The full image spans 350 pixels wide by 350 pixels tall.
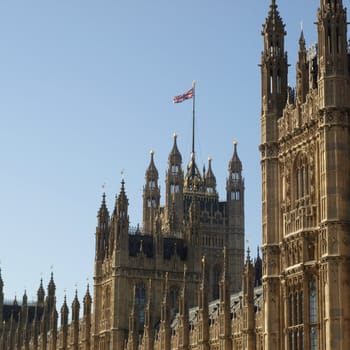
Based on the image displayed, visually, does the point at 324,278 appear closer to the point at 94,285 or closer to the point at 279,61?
the point at 279,61

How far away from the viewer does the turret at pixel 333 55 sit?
175ft

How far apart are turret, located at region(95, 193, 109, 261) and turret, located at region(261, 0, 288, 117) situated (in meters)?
48.9

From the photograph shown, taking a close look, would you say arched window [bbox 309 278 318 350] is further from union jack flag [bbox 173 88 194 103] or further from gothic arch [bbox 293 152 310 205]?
union jack flag [bbox 173 88 194 103]

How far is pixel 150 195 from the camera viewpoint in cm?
18238

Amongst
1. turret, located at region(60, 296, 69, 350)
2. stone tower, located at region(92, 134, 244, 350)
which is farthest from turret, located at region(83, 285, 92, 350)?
turret, located at region(60, 296, 69, 350)

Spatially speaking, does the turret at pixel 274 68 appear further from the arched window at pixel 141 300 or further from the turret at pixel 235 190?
the turret at pixel 235 190

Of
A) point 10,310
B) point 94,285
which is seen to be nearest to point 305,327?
point 94,285

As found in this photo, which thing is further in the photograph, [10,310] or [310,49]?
[10,310]

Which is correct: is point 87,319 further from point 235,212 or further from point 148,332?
point 235,212

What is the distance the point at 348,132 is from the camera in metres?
53.0

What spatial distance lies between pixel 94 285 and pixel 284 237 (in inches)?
2054

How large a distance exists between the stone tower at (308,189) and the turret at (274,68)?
0.19 ft

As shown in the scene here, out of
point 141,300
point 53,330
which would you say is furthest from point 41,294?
point 141,300

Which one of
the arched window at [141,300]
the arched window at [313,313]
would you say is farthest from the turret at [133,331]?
the arched window at [313,313]
